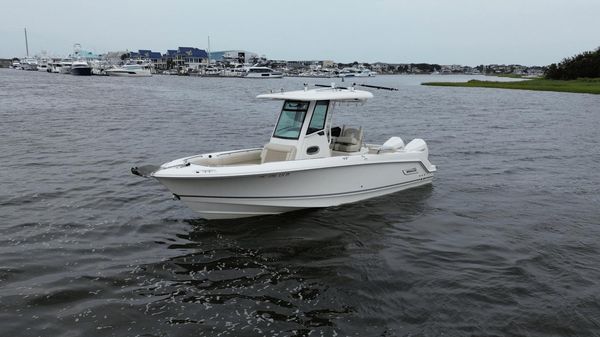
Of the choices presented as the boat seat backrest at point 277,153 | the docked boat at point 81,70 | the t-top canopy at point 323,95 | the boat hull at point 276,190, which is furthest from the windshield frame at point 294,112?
the docked boat at point 81,70

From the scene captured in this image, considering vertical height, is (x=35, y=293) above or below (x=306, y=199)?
below

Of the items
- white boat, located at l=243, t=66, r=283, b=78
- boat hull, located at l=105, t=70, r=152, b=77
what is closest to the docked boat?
boat hull, located at l=105, t=70, r=152, b=77

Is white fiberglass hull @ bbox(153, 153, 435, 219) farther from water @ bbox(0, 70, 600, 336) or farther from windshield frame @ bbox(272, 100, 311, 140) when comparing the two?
windshield frame @ bbox(272, 100, 311, 140)

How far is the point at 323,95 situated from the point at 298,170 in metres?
2.62

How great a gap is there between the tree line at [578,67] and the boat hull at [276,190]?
84871 mm

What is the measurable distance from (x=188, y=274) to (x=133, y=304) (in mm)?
1319

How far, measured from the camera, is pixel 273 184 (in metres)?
10.7

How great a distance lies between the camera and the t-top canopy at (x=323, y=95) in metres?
11.9

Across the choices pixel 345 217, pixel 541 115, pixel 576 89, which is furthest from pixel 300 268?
pixel 576 89

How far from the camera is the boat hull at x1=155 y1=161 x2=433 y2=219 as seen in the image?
10.3 meters

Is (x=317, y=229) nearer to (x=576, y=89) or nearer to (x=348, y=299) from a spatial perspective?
(x=348, y=299)

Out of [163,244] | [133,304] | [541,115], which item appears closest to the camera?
[133,304]

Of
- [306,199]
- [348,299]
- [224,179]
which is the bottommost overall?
[348,299]

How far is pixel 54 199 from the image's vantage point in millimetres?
12734
